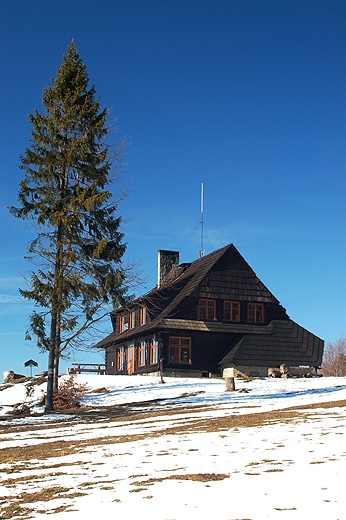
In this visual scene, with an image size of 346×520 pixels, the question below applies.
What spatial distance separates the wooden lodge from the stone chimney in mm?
4679

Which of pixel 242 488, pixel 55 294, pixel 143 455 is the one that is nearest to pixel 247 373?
pixel 55 294

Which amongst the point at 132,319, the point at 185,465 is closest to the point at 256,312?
the point at 132,319

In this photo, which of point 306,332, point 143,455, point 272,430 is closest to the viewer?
point 143,455

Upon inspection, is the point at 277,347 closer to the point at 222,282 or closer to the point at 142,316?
the point at 222,282

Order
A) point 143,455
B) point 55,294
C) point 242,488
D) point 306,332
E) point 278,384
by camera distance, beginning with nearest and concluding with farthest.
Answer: point 242,488 → point 143,455 → point 55,294 → point 278,384 → point 306,332

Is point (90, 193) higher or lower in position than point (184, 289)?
higher

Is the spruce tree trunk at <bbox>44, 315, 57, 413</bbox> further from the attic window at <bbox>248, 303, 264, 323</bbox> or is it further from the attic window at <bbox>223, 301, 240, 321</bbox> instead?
the attic window at <bbox>248, 303, 264, 323</bbox>

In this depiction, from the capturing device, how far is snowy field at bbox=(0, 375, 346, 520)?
24.7 ft

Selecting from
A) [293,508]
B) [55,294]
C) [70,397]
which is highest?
[55,294]

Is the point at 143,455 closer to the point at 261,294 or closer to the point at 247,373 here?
the point at 247,373

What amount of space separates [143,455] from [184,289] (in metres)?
30.8

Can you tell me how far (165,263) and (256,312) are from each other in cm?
1012

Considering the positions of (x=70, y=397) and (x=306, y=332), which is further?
(x=306, y=332)

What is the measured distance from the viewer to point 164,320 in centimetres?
3906
